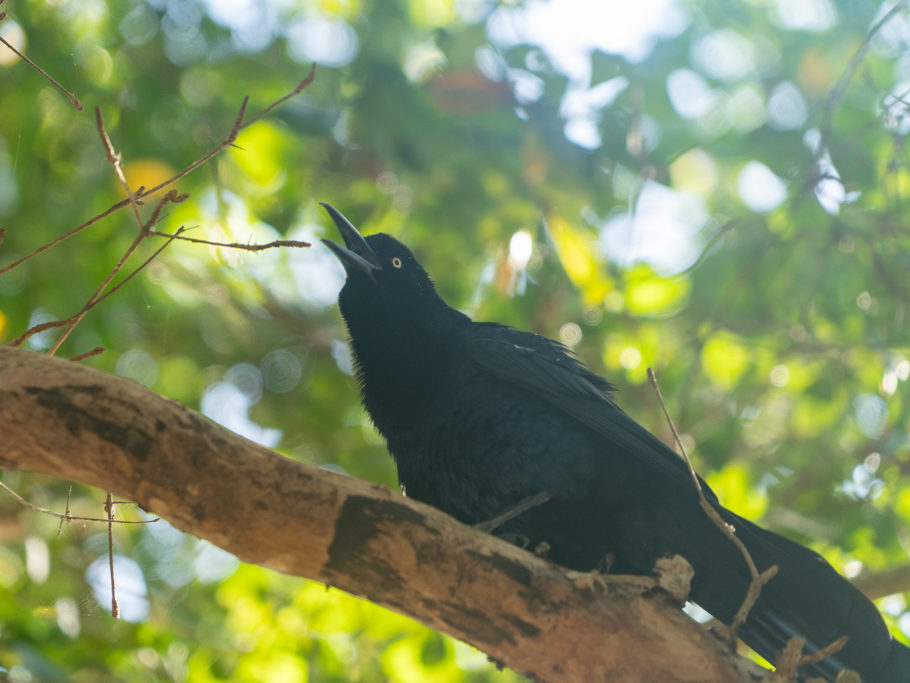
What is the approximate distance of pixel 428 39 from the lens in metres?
6.28

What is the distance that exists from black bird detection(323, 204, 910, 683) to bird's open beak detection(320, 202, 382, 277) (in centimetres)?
51

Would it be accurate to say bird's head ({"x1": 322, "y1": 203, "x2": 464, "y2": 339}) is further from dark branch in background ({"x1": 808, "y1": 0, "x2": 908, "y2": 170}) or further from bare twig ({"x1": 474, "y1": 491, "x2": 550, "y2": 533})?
dark branch in background ({"x1": 808, "y1": 0, "x2": 908, "y2": 170})

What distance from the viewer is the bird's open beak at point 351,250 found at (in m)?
4.07

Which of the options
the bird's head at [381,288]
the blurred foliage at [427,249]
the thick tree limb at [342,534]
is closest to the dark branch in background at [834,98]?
the blurred foliage at [427,249]

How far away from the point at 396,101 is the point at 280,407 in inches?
98.8

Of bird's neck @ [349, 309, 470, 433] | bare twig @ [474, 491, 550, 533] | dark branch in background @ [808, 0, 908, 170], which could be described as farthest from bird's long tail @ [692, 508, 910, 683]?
dark branch in background @ [808, 0, 908, 170]

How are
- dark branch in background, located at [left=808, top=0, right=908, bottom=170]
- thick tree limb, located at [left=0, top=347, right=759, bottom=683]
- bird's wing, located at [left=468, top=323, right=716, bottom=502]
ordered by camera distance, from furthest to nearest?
1. dark branch in background, located at [left=808, top=0, right=908, bottom=170]
2. bird's wing, located at [left=468, top=323, right=716, bottom=502]
3. thick tree limb, located at [left=0, top=347, right=759, bottom=683]

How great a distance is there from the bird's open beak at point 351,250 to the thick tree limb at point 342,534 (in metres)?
1.87

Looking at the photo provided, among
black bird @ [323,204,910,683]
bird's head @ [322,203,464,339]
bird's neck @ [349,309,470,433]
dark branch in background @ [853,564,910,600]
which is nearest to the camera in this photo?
black bird @ [323,204,910,683]

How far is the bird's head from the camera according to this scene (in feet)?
13.3

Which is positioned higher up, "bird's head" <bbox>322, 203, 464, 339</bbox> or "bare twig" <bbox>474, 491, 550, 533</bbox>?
"bird's head" <bbox>322, 203, 464, 339</bbox>

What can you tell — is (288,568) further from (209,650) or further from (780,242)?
(780,242)

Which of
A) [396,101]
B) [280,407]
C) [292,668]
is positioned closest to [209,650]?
[292,668]

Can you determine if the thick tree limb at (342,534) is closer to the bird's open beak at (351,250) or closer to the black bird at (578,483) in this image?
the black bird at (578,483)
